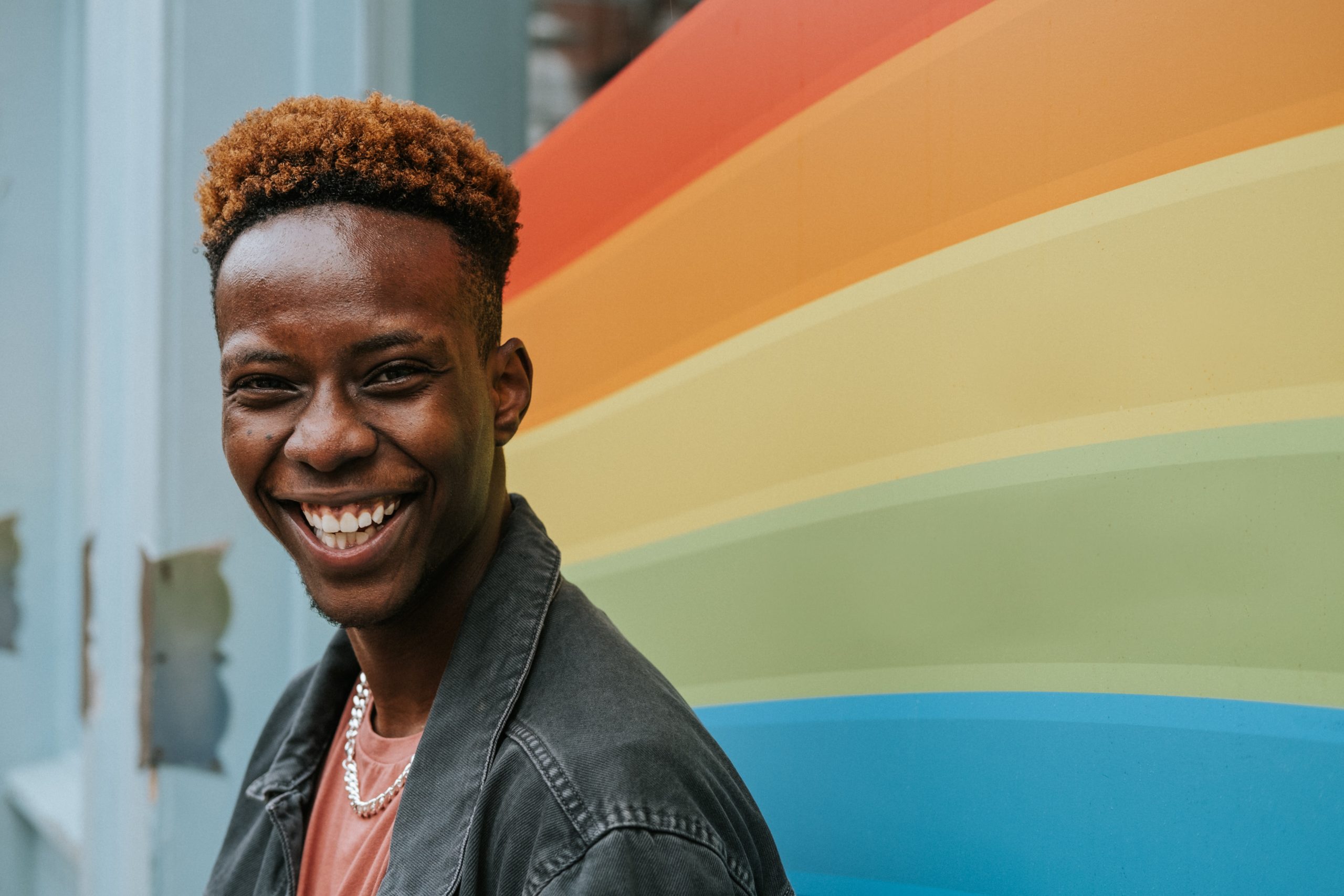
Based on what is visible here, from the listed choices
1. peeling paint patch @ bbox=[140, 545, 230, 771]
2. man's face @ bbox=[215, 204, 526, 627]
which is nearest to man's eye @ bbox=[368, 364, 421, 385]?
man's face @ bbox=[215, 204, 526, 627]

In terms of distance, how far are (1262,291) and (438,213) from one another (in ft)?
2.55

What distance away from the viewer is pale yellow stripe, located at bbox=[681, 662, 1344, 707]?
0.97 m

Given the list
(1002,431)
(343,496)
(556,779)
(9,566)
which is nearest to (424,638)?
(343,496)

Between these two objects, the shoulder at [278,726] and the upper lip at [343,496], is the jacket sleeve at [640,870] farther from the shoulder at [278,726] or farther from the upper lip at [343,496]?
the shoulder at [278,726]

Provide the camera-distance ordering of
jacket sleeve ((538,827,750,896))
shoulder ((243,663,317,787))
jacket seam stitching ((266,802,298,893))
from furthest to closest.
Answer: shoulder ((243,663,317,787)) < jacket seam stitching ((266,802,298,893)) < jacket sleeve ((538,827,750,896))

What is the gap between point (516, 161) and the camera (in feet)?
7.13

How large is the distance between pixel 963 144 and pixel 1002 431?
313mm

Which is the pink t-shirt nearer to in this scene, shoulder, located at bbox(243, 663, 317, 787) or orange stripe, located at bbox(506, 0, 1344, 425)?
shoulder, located at bbox(243, 663, 317, 787)

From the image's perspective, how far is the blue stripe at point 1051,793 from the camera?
98cm

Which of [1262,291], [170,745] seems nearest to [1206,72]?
[1262,291]

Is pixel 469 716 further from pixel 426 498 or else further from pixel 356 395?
pixel 356 395

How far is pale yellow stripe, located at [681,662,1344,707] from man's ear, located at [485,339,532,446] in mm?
491

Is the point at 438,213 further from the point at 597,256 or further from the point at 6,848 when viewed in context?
the point at 6,848

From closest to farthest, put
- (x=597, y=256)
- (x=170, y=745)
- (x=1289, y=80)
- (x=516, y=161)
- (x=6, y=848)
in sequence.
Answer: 1. (x=1289, y=80)
2. (x=597, y=256)
3. (x=516, y=161)
4. (x=170, y=745)
5. (x=6, y=848)
